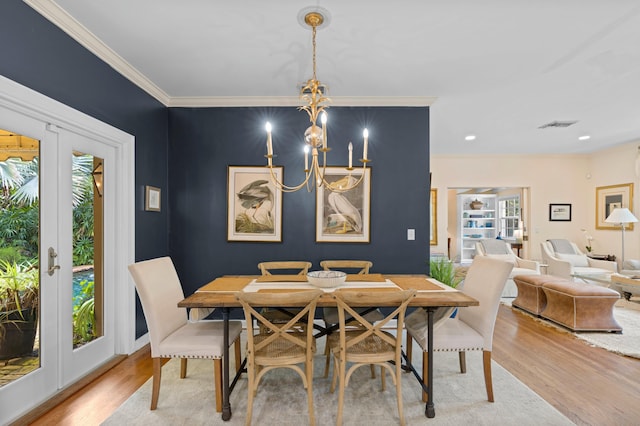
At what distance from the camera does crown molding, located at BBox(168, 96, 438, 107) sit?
378 cm

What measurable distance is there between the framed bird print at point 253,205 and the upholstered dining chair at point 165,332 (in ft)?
4.82

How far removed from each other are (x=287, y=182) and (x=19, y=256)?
2426 millimetres

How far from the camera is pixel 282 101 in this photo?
150 inches

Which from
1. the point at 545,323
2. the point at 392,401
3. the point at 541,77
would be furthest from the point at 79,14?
the point at 545,323

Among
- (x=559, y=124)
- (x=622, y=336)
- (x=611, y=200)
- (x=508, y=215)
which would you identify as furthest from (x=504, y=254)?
(x=508, y=215)

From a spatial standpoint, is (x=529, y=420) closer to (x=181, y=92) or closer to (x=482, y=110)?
(x=482, y=110)

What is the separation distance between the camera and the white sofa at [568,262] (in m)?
5.64

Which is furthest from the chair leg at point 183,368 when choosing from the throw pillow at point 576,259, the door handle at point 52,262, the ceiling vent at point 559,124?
the throw pillow at point 576,259

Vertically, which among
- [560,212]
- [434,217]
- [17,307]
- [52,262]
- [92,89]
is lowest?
[17,307]

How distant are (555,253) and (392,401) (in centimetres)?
575

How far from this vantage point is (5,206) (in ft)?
6.76

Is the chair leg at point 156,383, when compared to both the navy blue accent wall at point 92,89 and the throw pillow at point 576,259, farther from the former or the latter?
the throw pillow at point 576,259

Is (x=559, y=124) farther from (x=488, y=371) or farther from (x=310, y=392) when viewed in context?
(x=310, y=392)

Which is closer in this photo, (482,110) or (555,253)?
(482,110)
